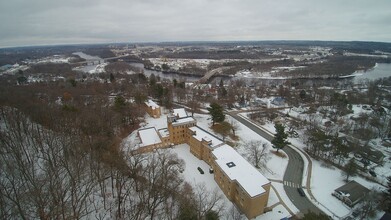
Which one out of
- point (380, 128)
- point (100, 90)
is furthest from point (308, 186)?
point (100, 90)

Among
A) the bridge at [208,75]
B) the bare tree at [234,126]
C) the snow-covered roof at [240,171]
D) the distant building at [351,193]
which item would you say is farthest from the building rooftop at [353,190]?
the bridge at [208,75]

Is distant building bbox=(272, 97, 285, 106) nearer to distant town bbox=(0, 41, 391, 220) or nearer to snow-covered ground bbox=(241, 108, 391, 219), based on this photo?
distant town bbox=(0, 41, 391, 220)

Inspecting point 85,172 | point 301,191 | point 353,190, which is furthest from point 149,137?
point 353,190

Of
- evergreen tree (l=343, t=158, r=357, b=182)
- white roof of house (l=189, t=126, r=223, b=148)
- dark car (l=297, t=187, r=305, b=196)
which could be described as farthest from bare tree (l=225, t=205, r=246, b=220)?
evergreen tree (l=343, t=158, r=357, b=182)

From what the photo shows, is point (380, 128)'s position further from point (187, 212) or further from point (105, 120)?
point (105, 120)

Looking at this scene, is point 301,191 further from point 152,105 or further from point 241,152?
point 152,105
